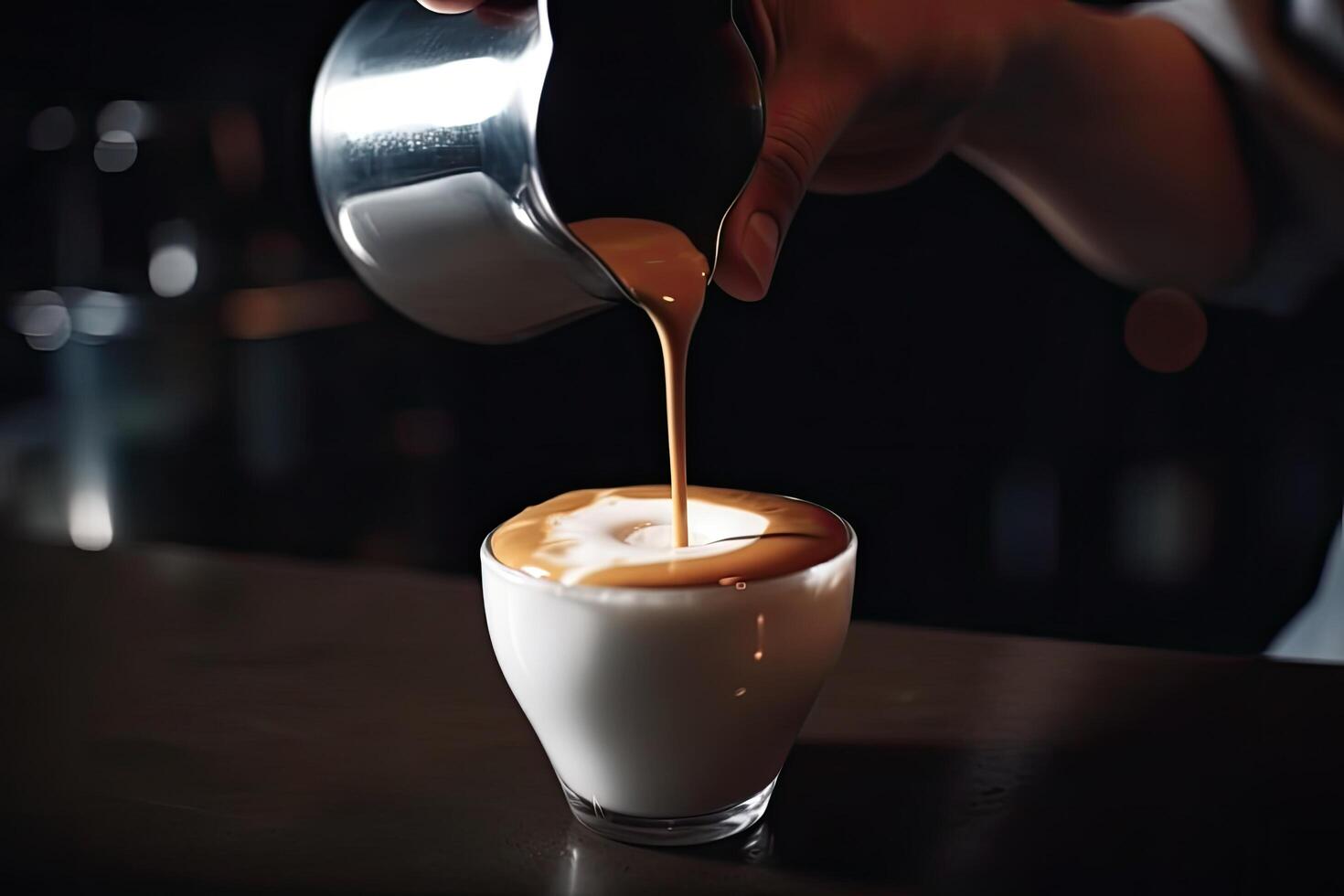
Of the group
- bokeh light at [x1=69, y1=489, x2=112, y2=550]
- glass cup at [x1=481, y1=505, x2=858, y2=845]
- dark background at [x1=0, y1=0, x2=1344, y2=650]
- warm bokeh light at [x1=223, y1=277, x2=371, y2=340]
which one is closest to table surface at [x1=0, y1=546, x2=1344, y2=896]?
glass cup at [x1=481, y1=505, x2=858, y2=845]

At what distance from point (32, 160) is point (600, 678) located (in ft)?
5.42

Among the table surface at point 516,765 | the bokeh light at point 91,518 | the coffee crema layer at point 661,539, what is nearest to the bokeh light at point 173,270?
the bokeh light at point 91,518

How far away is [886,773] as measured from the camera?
0.80 meters

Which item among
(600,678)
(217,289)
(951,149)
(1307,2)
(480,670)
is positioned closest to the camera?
(600,678)

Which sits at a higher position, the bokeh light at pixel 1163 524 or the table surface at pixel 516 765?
the table surface at pixel 516 765

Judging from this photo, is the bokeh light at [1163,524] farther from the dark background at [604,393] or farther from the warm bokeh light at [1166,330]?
the warm bokeh light at [1166,330]

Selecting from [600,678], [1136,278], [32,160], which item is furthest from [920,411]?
[32,160]

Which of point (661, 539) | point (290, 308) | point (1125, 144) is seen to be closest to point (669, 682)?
point (661, 539)

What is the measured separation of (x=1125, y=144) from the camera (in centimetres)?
120

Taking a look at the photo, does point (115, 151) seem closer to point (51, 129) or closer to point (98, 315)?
point (51, 129)

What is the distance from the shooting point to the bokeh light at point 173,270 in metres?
1.94

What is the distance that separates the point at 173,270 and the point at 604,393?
2.67 feet

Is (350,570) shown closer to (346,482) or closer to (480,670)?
(480,670)

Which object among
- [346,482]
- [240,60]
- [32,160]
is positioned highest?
[240,60]
